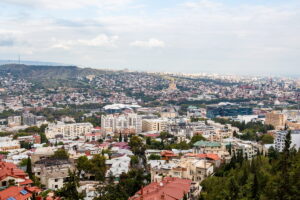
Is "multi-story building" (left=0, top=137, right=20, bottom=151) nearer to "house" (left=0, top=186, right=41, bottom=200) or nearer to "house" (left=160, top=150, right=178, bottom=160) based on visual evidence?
"house" (left=160, top=150, right=178, bottom=160)

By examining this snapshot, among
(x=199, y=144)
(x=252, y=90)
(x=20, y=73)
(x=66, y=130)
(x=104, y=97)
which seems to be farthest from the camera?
(x=20, y=73)

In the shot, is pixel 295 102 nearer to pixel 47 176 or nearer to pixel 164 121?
pixel 164 121

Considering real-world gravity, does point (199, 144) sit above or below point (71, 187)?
below

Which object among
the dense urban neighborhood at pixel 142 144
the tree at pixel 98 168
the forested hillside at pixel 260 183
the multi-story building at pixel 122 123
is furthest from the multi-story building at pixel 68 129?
the forested hillside at pixel 260 183

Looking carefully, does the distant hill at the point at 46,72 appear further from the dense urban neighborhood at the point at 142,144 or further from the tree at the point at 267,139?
the tree at the point at 267,139

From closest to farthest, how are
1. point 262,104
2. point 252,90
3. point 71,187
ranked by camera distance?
point 71,187, point 262,104, point 252,90

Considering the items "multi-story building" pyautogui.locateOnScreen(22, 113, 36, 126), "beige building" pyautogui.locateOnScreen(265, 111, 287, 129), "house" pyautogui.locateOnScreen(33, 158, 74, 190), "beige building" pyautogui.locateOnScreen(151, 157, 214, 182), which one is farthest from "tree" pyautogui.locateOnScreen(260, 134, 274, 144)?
→ "multi-story building" pyautogui.locateOnScreen(22, 113, 36, 126)

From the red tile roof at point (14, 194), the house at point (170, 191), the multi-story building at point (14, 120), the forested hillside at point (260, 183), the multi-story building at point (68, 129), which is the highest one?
the forested hillside at point (260, 183)

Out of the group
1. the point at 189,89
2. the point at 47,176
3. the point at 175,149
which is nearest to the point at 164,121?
the point at 175,149
